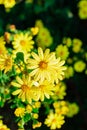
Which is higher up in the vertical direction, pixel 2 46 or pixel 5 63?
pixel 2 46

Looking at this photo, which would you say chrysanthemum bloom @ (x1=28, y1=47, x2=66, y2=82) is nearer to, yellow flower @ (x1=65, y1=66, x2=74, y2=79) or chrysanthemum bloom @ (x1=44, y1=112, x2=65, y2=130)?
chrysanthemum bloom @ (x1=44, y1=112, x2=65, y2=130)

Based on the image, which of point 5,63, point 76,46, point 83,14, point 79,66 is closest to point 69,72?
point 79,66

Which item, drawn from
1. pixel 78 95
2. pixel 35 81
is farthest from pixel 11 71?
pixel 78 95

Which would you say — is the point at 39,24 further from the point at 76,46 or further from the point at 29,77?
the point at 29,77

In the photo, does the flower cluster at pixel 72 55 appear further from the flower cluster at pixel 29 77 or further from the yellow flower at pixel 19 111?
the yellow flower at pixel 19 111

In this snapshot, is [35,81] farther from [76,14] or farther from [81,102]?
[76,14]

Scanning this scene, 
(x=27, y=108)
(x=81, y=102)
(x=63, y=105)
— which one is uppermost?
(x=81, y=102)
